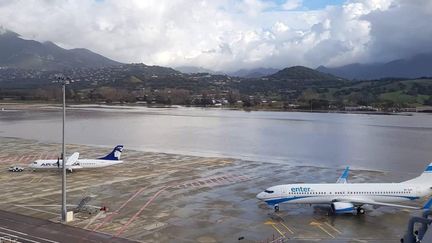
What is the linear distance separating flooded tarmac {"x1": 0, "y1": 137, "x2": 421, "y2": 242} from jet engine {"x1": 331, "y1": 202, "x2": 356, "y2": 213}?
0.73 metres

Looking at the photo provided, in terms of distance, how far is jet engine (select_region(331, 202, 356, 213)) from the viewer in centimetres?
4709

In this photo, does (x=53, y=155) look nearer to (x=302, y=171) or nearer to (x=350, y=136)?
(x=302, y=171)

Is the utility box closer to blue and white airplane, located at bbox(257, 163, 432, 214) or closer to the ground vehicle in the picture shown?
blue and white airplane, located at bbox(257, 163, 432, 214)

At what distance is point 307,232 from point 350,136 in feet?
392

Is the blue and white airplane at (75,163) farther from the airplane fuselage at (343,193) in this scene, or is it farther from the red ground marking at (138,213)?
the airplane fuselage at (343,193)

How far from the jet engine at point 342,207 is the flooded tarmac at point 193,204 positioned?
2.39ft

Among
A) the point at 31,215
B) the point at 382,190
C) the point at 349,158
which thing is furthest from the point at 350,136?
the point at 31,215

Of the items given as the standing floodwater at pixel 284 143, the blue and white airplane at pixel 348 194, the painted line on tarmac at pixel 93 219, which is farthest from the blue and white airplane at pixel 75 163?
the blue and white airplane at pixel 348 194

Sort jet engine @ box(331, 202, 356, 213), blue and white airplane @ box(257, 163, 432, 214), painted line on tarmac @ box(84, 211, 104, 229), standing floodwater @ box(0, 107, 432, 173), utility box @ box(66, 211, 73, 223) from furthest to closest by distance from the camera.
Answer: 1. standing floodwater @ box(0, 107, 432, 173)
2. blue and white airplane @ box(257, 163, 432, 214)
3. jet engine @ box(331, 202, 356, 213)
4. utility box @ box(66, 211, 73, 223)
5. painted line on tarmac @ box(84, 211, 104, 229)

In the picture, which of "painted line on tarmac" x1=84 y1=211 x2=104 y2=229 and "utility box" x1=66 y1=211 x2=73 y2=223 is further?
"utility box" x1=66 y1=211 x2=73 y2=223

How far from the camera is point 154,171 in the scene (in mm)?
74438

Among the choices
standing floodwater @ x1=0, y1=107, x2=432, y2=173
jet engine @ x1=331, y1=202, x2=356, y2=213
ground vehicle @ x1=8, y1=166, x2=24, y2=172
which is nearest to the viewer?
jet engine @ x1=331, y1=202, x2=356, y2=213

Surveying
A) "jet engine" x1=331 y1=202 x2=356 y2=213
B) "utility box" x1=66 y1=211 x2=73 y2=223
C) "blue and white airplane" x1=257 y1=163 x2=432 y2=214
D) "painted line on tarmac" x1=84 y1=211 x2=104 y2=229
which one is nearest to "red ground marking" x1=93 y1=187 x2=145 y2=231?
"painted line on tarmac" x1=84 y1=211 x2=104 y2=229

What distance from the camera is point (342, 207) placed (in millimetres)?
47188
